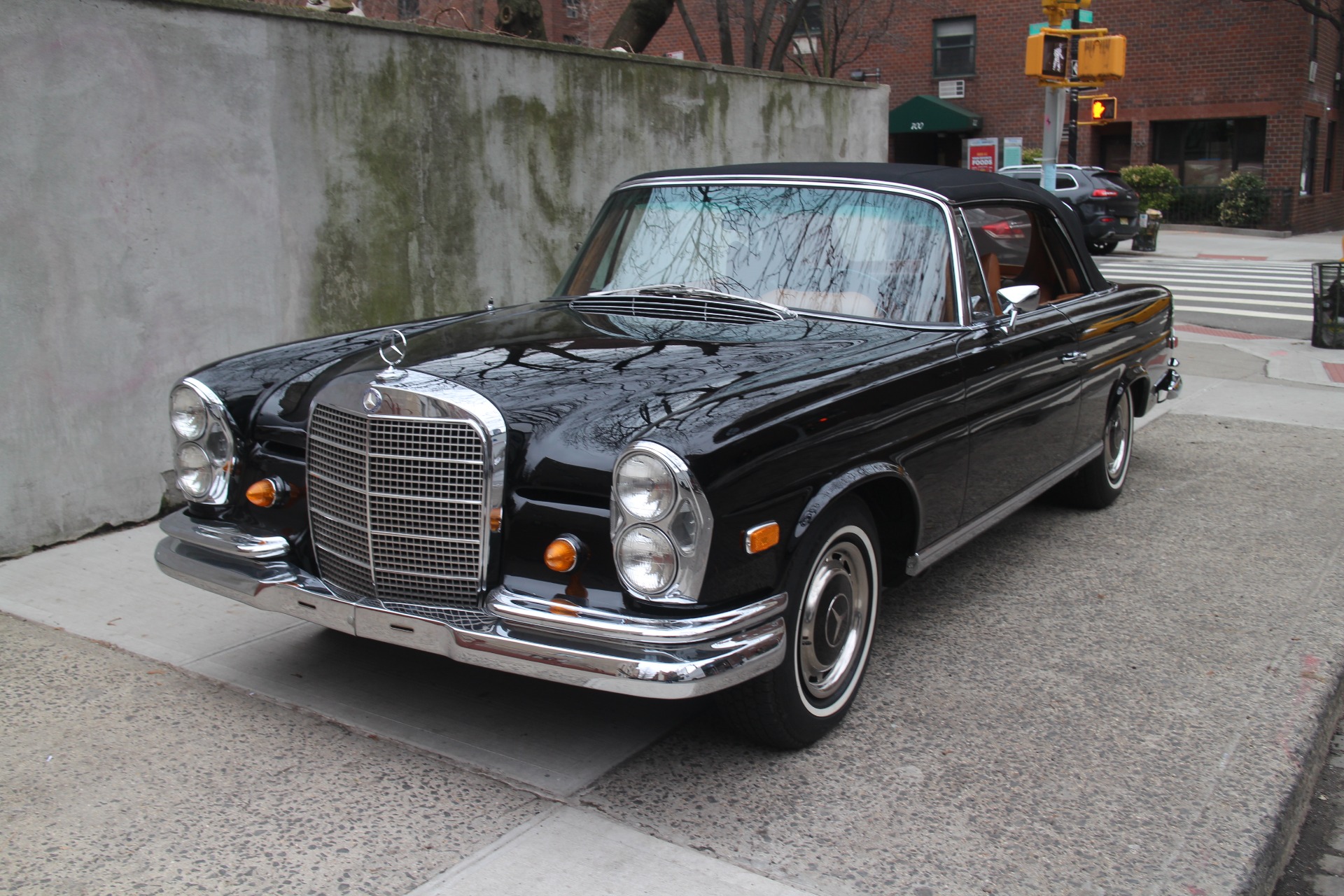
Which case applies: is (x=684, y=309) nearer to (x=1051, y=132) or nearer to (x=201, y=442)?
(x=201, y=442)

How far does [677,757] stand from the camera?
3.45 metres

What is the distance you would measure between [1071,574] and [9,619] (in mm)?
4342

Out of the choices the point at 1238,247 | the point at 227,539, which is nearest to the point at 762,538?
the point at 227,539

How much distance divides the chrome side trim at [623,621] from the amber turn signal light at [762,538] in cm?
14

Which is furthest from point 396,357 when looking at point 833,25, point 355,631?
point 833,25

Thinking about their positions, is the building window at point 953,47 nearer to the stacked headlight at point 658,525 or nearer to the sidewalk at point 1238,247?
the sidewalk at point 1238,247

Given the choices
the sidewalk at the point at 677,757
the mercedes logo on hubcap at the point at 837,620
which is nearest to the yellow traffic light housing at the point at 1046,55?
the sidewalk at the point at 677,757

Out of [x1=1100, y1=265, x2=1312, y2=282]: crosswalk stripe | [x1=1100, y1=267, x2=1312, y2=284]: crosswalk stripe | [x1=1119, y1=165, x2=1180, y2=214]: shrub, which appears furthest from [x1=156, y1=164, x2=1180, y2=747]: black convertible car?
[x1=1119, y1=165, x2=1180, y2=214]: shrub

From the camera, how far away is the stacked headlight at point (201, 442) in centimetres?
376

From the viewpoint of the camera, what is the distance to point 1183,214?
2762 centimetres

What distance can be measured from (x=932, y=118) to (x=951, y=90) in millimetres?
1414

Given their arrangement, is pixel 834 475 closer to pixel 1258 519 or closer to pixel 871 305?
pixel 871 305

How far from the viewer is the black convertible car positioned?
9.81 ft

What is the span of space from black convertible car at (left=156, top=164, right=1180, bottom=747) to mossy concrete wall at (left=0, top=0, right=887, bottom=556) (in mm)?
1855
